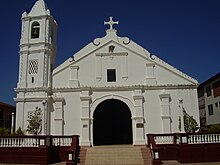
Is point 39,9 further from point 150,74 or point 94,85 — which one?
point 150,74

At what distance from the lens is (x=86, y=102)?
22.5 metres

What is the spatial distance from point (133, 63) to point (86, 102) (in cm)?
529

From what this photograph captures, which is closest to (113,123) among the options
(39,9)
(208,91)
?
(39,9)

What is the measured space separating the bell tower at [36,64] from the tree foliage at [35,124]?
303 millimetres

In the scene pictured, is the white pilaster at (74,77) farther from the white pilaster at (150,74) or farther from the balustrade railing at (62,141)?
the white pilaster at (150,74)

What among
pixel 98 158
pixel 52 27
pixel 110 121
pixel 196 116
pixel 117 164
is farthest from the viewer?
pixel 110 121

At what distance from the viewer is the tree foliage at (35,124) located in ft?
69.4

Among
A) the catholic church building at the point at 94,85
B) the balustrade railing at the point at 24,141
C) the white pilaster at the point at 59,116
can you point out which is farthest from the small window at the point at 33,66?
the balustrade railing at the point at 24,141

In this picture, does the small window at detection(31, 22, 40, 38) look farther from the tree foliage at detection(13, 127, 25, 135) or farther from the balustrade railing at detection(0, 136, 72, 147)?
the balustrade railing at detection(0, 136, 72, 147)

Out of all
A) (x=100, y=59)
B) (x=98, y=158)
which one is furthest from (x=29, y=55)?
(x=98, y=158)

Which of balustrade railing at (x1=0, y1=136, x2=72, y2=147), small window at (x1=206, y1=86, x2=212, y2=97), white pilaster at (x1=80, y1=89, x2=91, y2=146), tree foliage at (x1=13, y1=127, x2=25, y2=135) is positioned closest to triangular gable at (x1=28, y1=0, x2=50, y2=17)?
white pilaster at (x1=80, y1=89, x2=91, y2=146)

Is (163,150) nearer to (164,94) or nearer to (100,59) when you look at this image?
(164,94)

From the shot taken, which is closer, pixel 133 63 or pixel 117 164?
pixel 117 164

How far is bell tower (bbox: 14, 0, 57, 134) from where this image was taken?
2223cm
